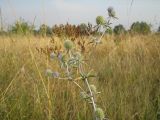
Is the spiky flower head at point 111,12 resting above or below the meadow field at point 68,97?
above

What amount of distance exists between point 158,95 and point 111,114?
42 centimetres

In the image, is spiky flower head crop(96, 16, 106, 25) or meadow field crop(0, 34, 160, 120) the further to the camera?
meadow field crop(0, 34, 160, 120)

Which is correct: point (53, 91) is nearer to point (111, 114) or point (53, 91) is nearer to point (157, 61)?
point (111, 114)

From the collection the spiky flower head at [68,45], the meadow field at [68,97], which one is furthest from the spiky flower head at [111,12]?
the meadow field at [68,97]

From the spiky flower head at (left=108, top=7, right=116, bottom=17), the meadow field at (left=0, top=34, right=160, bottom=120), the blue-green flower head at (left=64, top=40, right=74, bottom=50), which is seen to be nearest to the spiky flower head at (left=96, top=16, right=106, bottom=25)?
the spiky flower head at (left=108, top=7, right=116, bottom=17)

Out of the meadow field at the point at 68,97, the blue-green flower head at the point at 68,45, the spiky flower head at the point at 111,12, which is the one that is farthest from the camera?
the meadow field at the point at 68,97

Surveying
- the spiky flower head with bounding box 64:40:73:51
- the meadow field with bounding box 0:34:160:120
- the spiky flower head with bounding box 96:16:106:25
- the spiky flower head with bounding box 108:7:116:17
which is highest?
the spiky flower head with bounding box 108:7:116:17

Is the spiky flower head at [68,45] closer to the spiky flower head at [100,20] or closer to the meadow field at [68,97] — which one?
the spiky flower head at [100,20]

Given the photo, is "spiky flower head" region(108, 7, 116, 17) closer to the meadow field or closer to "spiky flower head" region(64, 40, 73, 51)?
"spiky flower head" region(64, 40, 73, 51)

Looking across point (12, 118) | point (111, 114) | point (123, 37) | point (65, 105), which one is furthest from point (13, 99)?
point (123, 37)

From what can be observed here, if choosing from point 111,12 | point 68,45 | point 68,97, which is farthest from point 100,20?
point 68,97

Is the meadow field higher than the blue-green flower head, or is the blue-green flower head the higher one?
the blue-green flower head

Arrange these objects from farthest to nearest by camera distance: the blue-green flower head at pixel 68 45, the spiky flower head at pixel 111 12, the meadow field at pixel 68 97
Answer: the meadow field at pixel 68 97
the spiky flower head at pixel 111 12
the blue-green flower head at pixel 68 45

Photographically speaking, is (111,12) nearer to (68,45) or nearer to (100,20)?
(100,20)
